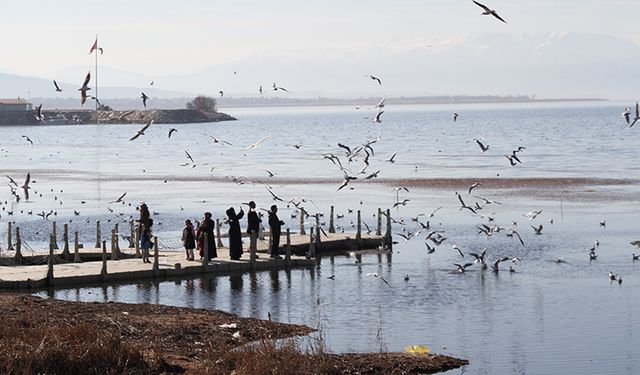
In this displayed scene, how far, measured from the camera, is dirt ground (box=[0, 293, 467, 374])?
21644 millimetres

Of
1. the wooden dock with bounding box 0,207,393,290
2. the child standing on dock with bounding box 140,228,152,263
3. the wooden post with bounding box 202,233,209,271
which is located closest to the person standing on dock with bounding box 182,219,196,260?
the wooden dock with bounding box 0,207,393,290

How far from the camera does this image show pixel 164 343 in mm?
27109

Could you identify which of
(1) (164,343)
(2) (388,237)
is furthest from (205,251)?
(1) (164,343)

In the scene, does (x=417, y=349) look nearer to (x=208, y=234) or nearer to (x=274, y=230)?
(x=208, y=234)

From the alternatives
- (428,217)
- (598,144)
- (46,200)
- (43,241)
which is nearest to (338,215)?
(428,217)

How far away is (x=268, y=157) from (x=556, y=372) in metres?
98.3

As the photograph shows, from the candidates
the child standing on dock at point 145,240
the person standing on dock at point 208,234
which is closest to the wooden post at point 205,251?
the person standing on dock at point 208,234

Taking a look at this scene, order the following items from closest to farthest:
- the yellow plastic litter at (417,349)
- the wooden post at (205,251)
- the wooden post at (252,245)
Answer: the yellow plastic litter at (417,349) → the wooden post at (205,251) → the wooden post at (252,245)

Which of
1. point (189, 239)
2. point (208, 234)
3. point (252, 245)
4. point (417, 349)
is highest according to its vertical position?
point (208, 234)

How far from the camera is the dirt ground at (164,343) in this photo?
2164 centimetres

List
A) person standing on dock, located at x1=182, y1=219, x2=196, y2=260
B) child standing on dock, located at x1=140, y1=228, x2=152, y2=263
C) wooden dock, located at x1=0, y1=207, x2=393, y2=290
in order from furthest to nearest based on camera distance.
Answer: person standing on dock, located at x1=182, y1=219, x2=196, y2=260 → child standing on dock, located at x1=140, y1=228, x2=152, y2=263 → wooden dock, located at x1=0, y1=207, x2=393, y2=290

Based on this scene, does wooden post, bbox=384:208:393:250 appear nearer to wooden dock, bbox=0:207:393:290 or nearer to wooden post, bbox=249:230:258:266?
wooden dock, bbox=0:207:393:290

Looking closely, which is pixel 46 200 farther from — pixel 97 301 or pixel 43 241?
pixel 97 301

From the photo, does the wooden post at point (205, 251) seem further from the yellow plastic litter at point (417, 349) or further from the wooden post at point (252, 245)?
the yellow plastic litter at point (417, 349)
